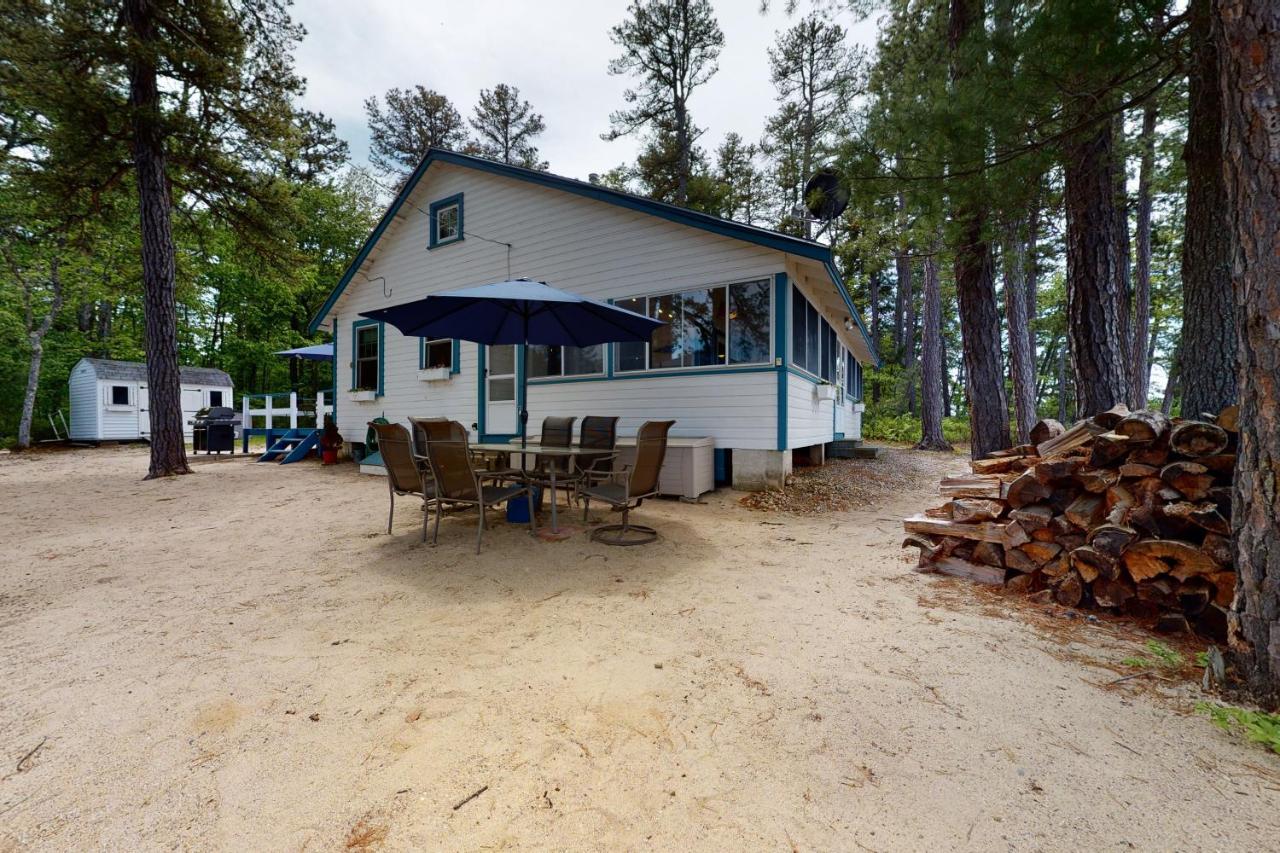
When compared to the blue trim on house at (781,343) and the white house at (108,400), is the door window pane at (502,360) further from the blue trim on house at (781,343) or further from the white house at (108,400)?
the white house at (108,400)

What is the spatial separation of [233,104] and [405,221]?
10.7 feet

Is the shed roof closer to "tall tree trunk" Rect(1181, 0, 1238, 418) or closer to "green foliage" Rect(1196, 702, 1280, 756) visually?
"green foliage" Rect(1196, 702, 1280, 756)

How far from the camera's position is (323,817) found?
53.4 inches

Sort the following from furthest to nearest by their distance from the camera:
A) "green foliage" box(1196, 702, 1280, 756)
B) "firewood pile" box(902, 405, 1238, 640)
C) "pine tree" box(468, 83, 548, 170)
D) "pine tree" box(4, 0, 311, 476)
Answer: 1. "pine tree" box(468, 83, 548, 170)
2. "pine tree" box(4, 0, 311, 476)
3. "firewood pile" box(902, 405, 1238, 640)
4. "green foliage" box(1196, 702, 1280, 756)

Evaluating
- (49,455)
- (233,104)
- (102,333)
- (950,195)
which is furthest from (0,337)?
(950,195)

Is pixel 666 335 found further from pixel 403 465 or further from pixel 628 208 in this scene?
pixel 403 465

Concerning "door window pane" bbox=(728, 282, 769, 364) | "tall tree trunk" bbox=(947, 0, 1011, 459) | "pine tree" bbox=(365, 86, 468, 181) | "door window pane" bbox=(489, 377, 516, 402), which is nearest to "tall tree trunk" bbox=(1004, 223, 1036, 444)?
"tall tree trunk" bbox=(947, 0, 1011, 459)

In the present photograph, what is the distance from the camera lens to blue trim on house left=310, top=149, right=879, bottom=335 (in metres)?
6.03

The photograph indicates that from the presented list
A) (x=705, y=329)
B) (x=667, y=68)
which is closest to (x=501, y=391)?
(x=705, y=329)

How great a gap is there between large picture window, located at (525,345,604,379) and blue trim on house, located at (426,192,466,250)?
2.86 metres

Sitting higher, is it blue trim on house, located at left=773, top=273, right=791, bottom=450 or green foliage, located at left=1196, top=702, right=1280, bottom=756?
blue trim on house, located at left=773, top=273, right=791, bottom=450

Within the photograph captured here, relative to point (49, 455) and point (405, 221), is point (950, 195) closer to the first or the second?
point (405, 221)

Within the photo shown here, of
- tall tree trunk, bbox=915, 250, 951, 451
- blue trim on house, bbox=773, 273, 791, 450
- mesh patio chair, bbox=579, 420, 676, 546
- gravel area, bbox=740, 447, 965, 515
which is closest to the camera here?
mesh patio chair, bbox=579, 420, 676, 546

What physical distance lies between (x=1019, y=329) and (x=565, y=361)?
25.6 feet
